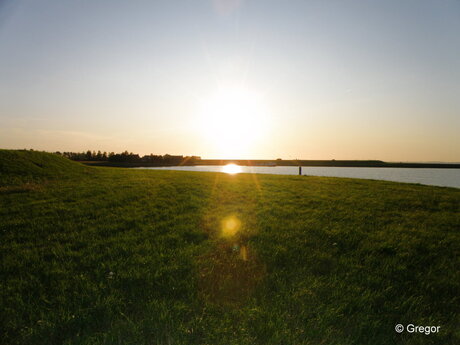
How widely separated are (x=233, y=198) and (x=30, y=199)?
10035 millimetres

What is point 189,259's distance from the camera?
15.3 ft

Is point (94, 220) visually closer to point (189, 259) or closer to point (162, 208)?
point (162, 208)

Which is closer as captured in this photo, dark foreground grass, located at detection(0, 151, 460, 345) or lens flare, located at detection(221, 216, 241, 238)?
dark foreground grass, located at detection(0, 151, 460, 345)

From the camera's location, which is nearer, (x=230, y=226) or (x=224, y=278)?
(x=224, y=278)

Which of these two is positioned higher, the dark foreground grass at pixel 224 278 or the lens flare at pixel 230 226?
the lens flare at pixel 230 226

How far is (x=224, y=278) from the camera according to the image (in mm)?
4008

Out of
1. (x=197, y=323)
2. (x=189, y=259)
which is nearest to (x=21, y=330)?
(x=197, y=323)

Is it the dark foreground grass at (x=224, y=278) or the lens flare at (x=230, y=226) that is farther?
the lens flare at (x=230, y=226)

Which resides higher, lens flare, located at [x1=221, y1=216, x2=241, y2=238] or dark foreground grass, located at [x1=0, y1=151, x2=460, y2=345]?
lens flare, located at [x1=221, y1=216, x2=241, y2=238]

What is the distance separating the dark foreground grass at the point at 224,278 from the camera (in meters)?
2.87

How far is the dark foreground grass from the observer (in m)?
2.87

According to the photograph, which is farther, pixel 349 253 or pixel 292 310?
pixel 349 253

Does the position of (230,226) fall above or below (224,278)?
above

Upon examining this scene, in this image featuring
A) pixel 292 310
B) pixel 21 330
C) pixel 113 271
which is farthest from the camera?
pixel 113 271
